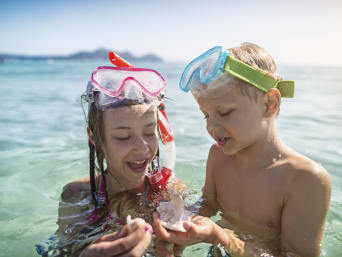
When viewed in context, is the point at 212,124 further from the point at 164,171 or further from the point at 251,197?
the point at 164,171

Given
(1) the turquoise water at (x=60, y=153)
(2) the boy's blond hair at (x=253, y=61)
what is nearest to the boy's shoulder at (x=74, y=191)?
(1) the turquoise water at (x=60, y=153)

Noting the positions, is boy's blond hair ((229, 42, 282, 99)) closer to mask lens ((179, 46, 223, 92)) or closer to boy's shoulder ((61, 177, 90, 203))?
mask lens ((179, 46, 223, 92))

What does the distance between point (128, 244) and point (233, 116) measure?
1134mm

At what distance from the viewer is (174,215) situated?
87.7 inches

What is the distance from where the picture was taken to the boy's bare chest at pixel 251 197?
103 inches

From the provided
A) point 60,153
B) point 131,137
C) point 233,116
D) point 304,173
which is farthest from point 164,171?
point 60,153

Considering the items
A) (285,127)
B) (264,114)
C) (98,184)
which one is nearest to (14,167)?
(98,184)

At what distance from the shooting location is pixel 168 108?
10.7 meters

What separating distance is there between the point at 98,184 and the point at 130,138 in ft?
2.68

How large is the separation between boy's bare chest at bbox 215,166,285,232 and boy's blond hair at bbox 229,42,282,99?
26.4 inches

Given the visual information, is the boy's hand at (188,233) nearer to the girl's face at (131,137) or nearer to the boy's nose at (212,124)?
the boy's nose at (212,124)

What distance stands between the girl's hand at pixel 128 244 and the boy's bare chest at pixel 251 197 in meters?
1.05

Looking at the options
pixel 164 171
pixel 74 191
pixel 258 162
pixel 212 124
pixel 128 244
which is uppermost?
pixel 212 124

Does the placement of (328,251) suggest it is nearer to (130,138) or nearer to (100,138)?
(130,138)
